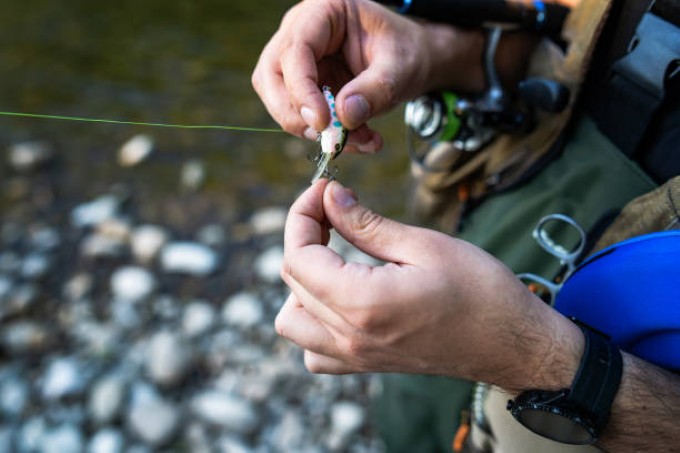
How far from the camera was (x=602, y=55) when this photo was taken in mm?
1384

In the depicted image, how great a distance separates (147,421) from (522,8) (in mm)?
1858

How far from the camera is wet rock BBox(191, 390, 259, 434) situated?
2162mm

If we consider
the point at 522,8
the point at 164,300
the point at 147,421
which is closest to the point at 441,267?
the point at 522,8

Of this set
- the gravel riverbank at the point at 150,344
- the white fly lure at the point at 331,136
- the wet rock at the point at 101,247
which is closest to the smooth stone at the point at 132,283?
the gravel riverbank at the point at 150,344

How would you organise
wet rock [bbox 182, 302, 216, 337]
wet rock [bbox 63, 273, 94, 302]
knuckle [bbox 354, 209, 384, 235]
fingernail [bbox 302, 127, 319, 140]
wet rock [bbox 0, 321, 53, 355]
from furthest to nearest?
wet rock [bbox 63, 273, 94, 302]
wet rock [bbox 182, 302, 216, 337]
wet rock [bbox 0, 321, 53, 355]
fingernail [bbox 302, 127, 319, 140]
knuckle [bbox 354, 209, 384, 235]

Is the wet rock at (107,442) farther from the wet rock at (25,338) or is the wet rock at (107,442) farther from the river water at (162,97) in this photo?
the river water at (162,97)

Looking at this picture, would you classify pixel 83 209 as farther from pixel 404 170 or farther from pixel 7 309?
pixel 404 170

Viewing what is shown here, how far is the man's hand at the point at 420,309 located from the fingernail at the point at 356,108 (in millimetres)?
180

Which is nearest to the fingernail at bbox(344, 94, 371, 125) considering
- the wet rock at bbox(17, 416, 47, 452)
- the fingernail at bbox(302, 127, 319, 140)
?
the fingernail at bbox(302, 127, 319, 140)

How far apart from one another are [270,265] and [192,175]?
93 centimetres

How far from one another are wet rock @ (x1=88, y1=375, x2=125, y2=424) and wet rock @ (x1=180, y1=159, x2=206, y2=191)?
1.32 metres

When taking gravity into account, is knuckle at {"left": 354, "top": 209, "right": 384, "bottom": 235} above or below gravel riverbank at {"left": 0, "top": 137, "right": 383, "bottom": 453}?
above

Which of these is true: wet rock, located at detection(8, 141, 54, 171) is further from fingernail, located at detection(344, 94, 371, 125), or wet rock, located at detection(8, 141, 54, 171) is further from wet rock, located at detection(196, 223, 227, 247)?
fingernail, located at detection(344, 94, 371, 125)

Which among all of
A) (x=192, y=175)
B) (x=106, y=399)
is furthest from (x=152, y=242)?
(x=106, y=399)
